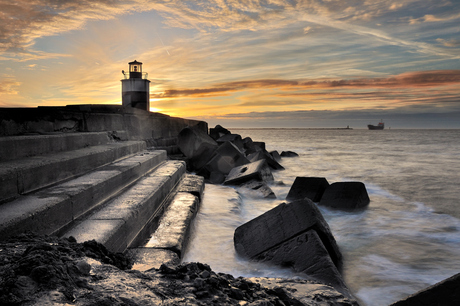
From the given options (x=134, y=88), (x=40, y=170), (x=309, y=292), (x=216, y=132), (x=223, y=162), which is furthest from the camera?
(x=134, y=88)

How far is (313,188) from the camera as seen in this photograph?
569 centimetres

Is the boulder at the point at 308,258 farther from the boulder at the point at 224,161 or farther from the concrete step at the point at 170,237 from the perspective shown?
the boulder at the point at 224,161

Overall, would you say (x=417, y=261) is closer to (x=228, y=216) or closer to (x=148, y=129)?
(x=228, y=216)

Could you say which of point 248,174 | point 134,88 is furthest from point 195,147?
point 134,88

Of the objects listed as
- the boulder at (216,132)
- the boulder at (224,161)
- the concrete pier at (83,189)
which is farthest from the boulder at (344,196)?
the boulder at (216,132)

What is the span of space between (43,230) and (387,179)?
10.2 m

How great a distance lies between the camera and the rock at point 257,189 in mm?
6109

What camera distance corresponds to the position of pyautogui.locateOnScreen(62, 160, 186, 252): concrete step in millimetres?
2201

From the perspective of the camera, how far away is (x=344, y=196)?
17.4 ft

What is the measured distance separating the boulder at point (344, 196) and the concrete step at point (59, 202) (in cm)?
347

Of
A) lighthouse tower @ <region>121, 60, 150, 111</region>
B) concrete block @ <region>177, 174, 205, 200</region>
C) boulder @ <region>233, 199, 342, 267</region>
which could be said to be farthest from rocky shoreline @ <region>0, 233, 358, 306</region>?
lighthouse tower @ <region>121, 60, 150, 111</region>

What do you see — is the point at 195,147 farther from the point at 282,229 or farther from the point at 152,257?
the point at 152,257

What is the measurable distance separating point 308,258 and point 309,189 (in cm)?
326

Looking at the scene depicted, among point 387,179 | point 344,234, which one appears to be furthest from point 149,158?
point 387,179
